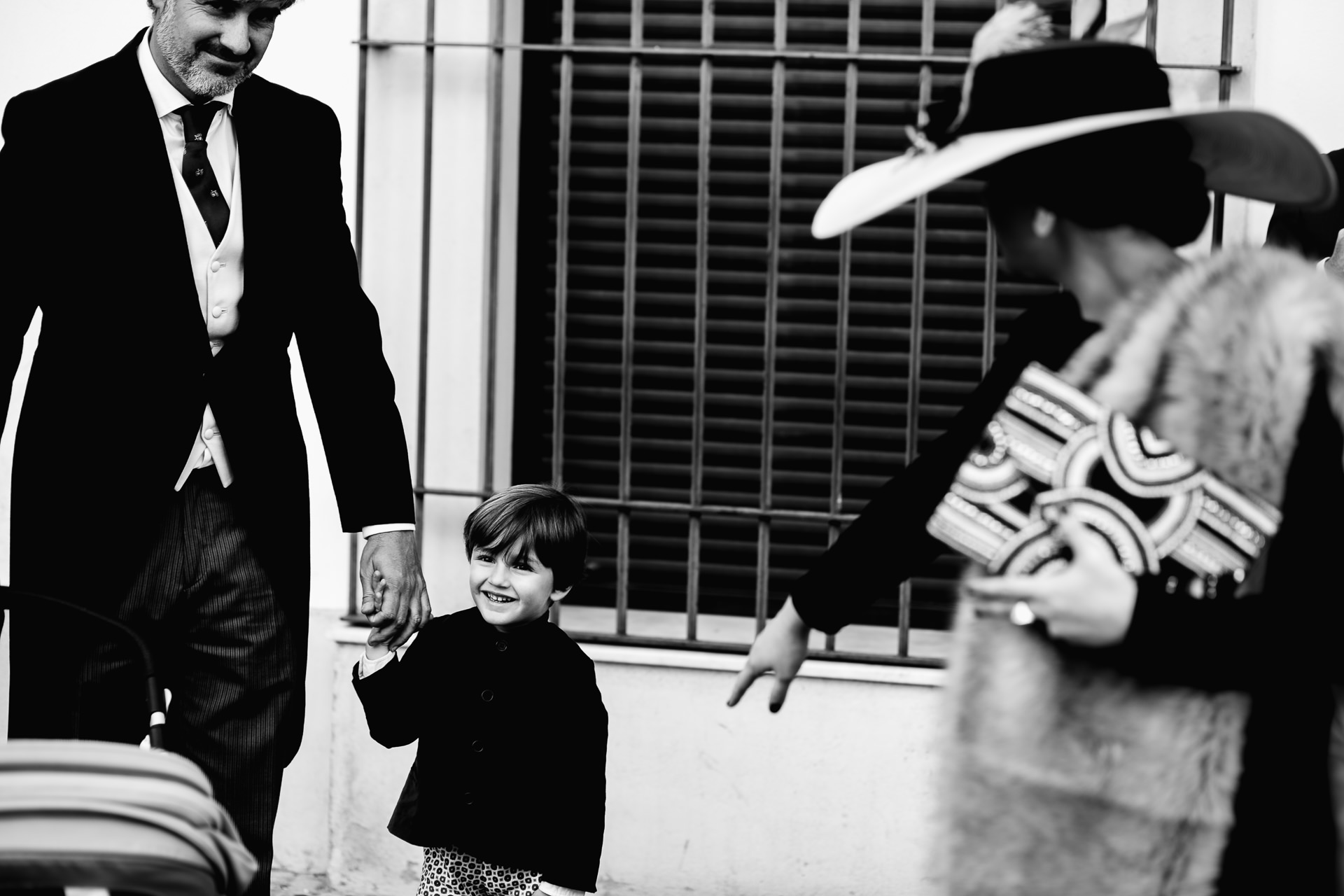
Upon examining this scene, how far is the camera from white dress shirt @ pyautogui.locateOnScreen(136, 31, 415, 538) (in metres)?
3.19

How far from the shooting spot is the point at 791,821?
4543mm

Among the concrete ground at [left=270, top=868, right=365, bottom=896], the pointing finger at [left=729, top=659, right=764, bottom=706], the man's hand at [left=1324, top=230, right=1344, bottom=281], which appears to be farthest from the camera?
the concrete ground at [left=270, top=868, right=365, bottom=896]

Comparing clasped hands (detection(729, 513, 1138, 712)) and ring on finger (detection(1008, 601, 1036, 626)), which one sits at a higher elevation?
clasped hands (detection(729, 513, 1138, 712))

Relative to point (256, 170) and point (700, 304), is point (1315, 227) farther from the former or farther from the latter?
point (256, 170)

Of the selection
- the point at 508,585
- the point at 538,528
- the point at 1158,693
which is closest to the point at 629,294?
the point at 538,528

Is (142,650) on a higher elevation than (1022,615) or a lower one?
lower

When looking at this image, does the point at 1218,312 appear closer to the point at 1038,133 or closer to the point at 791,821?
the point at 1038,133

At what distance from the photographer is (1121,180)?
2.19 meters

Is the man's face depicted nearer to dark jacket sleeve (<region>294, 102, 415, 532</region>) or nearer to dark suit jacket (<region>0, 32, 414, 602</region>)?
dark suit jacket (<region>0, 32, 414, 602</region>)

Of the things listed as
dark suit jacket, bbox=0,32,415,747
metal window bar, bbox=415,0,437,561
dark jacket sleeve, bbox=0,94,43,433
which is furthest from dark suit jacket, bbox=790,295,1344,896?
metal window bar, bbox=415,0,437,561

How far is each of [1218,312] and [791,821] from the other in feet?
9.09

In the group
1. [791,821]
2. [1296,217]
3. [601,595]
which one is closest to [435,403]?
[601,595]

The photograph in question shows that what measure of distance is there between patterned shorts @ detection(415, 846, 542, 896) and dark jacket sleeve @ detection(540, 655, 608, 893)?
9 cm

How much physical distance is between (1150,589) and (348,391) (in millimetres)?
1920
